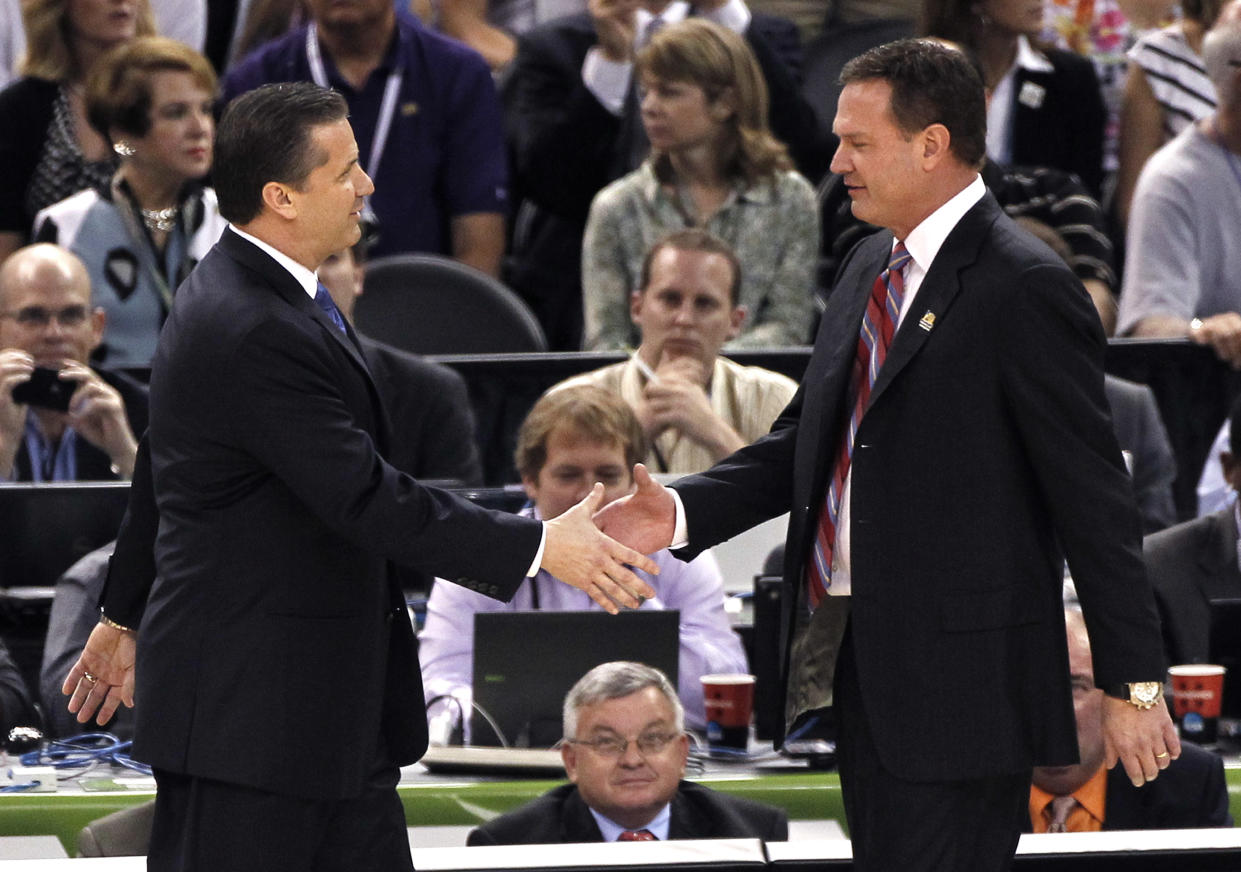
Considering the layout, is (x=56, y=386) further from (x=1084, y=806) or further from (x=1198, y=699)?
(x=1198, y=699)

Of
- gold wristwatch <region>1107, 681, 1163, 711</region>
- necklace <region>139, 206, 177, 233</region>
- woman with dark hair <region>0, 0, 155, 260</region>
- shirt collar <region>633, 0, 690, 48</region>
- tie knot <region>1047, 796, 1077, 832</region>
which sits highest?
shirt collar <region>633, 0, 690, 48</region>

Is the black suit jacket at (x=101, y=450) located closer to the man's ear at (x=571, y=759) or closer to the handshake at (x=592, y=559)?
the man's ear at (x=571, y=759)

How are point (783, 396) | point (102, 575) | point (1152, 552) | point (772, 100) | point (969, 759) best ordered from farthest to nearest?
point (772, 100), point (783, 396), point (1152, 552), point (102, 575), point (969, 759)

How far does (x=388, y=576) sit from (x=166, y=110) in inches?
135

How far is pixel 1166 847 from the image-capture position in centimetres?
346

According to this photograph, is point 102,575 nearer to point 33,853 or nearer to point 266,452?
point 33,853

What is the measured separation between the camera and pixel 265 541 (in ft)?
9.98

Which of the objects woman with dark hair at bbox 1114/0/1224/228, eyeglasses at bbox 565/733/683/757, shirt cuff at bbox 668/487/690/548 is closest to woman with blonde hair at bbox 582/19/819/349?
woman with dark hair at bbox 1114/0/1224/228

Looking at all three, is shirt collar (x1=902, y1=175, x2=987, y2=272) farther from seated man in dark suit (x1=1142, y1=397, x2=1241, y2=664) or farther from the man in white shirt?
the man in white shirt

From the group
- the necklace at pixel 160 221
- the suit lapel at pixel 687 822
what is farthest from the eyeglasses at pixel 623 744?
the necklace at pixel 160 221

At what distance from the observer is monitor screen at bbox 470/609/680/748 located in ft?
14.1

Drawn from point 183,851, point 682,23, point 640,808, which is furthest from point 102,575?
point 682,23

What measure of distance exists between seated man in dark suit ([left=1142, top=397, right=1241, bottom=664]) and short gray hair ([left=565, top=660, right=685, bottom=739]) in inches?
58.9

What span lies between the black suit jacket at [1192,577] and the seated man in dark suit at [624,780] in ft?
4.91
